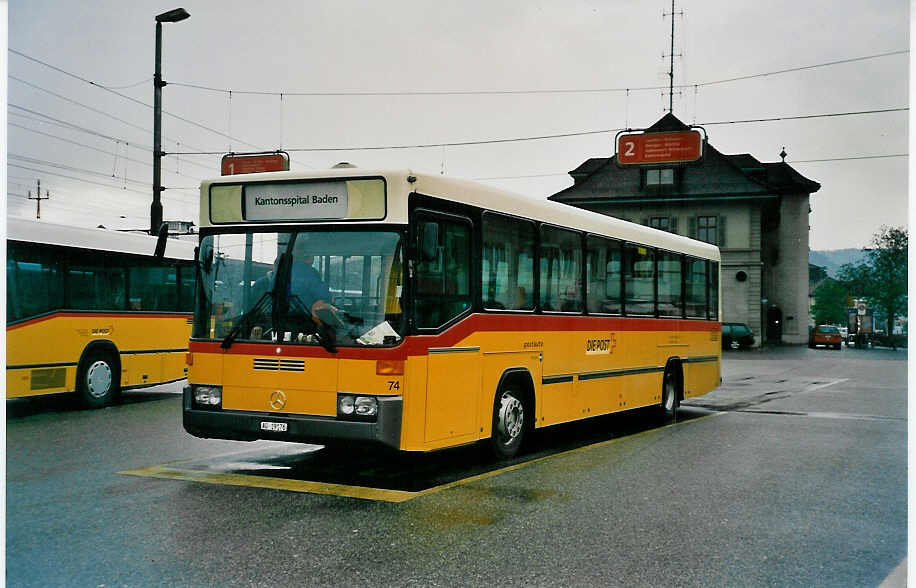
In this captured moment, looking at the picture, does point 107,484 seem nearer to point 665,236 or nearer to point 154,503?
point 154,503

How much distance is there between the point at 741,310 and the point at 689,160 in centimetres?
3850

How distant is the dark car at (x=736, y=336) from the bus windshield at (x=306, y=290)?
1744 inches

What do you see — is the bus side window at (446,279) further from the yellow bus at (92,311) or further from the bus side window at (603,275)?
the yellow bus at (92,311)

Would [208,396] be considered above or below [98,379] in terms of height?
above

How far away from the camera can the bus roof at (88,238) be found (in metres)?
13.6

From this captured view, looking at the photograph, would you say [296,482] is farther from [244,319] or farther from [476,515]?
[476,515]

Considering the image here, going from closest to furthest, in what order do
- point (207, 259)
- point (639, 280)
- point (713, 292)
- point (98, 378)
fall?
point (207, 259), point (639, 280), point (98, 378), point (713, 292)

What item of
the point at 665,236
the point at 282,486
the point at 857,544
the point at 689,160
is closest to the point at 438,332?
the point at 282,486

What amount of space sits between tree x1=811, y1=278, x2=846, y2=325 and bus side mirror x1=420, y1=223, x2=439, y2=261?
51024mm

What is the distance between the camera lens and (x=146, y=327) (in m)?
15.8

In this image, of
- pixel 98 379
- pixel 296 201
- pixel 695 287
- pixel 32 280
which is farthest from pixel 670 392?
pixel 32 280

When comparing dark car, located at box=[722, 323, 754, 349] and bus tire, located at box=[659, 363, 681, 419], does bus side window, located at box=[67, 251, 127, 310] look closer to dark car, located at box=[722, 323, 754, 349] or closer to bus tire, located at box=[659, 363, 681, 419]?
bus tire, located at box=[659, 363, 681, 419]

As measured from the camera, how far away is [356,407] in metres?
8.09

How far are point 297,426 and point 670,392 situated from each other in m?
8.26
